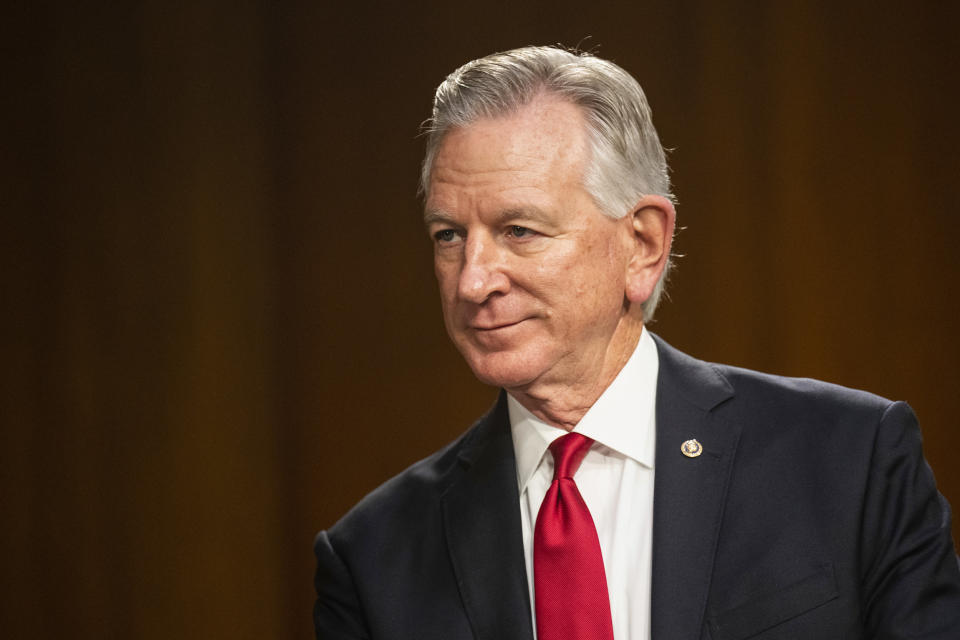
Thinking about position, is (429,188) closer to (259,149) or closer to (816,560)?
(816,560)

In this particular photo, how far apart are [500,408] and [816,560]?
62 cm

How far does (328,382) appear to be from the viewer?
2.89 m

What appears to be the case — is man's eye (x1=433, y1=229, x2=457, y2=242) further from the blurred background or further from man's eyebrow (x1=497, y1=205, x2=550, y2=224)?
the blurred background

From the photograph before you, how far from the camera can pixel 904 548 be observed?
64.4 inches

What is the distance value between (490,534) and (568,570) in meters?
0.18

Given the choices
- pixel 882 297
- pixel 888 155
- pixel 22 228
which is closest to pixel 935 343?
pixel 882 297

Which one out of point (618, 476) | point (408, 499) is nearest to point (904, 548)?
point (618, 476)

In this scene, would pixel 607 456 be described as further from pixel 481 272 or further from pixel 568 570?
pixel 481 272

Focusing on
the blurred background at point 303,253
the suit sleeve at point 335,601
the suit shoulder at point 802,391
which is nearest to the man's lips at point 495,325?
the suit shoulder at point 802,391

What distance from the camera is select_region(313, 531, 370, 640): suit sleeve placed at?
77.0 inches

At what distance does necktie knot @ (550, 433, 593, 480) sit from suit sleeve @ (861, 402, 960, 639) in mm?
455

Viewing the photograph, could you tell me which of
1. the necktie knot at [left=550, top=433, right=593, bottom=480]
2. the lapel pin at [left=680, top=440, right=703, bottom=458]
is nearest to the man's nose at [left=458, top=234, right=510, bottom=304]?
the necktie knot at [left=550, top=433, right=593, bottom=480]

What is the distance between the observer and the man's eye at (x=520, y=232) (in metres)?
1.73

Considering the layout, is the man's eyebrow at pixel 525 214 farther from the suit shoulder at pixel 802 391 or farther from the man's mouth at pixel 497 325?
the suit shoulder at pixel 802 391
